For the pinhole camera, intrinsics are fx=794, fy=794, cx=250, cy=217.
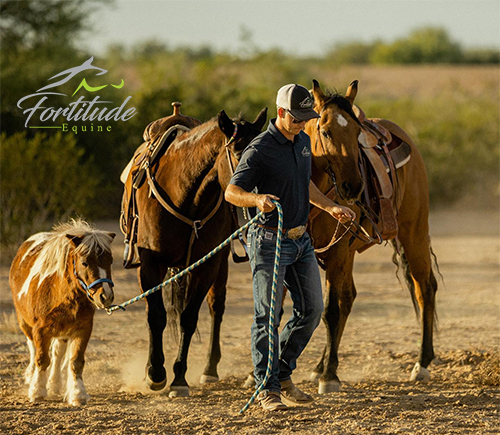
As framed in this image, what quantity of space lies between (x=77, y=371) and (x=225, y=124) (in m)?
2.05

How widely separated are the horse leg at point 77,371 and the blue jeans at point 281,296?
1393 mm

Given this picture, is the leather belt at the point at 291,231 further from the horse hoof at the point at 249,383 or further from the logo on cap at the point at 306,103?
the horse hoof at the point at 249,383

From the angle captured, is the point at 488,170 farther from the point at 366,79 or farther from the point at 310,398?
the point at 366,79

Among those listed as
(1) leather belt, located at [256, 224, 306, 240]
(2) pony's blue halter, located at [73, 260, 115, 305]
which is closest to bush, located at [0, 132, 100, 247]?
(2) pony's blue halter, located at [73, 260, 115, 305]

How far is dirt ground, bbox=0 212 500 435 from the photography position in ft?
16.2

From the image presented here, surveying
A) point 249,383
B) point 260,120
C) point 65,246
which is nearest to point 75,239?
point 65,246

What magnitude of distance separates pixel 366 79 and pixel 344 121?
50166 millimetres

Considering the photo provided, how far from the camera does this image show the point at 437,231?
1894 cm

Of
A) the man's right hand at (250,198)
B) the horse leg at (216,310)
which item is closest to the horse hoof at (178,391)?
the horse leg at (216,310)

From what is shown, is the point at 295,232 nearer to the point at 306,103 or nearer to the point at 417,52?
the point at 306,103

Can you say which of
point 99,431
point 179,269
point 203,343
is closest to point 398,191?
point 179,269

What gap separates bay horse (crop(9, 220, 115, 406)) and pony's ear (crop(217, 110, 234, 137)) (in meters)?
1.20

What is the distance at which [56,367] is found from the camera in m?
5.93

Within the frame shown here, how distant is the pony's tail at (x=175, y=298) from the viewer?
258 inches
